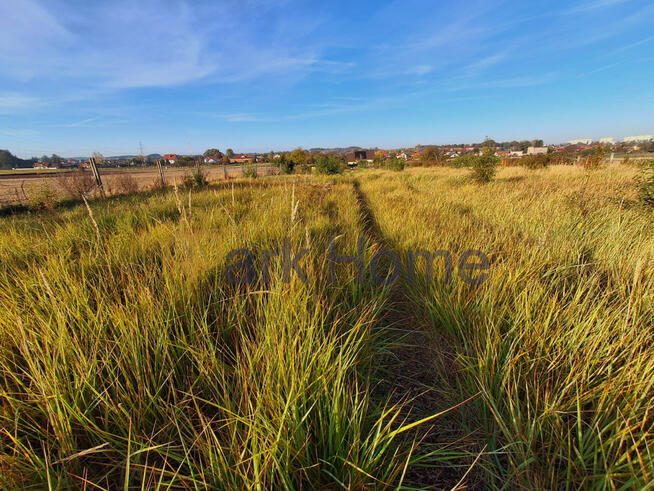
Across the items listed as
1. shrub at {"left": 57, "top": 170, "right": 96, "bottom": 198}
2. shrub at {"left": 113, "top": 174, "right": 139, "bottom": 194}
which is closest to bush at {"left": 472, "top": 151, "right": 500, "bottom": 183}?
shrub at {"left": 113, "top": 174, "right": 139, "bottom": 194}

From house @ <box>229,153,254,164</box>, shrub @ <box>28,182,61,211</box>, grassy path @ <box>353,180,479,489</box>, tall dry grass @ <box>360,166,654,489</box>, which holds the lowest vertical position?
grassy path @ <box>353,180,479,489</box>

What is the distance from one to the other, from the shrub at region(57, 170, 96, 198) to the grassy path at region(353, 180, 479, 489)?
10666 millimetres

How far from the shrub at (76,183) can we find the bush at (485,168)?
1318 centimetres

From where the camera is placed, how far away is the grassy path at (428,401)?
88 cm

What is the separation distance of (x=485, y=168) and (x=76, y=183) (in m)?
13.9

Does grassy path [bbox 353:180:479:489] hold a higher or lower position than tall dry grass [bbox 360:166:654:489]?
lower

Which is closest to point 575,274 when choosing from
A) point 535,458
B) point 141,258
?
point 535,458

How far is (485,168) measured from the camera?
8.36 m

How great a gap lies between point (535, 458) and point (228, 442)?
995 millimetres

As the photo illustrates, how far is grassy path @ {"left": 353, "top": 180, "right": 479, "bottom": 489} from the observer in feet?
2.88

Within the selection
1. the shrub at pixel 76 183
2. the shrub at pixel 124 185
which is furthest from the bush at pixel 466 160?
the shrub at pixel 76 183

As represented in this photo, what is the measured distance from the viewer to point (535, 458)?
777 mm

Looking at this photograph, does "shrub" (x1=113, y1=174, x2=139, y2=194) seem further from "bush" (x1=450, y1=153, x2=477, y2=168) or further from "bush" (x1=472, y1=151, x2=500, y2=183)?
"bush" (x1=450, y1=153, x2=477, y2=168)

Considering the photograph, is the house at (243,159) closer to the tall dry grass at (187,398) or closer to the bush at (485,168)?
the bush at (485,168)
